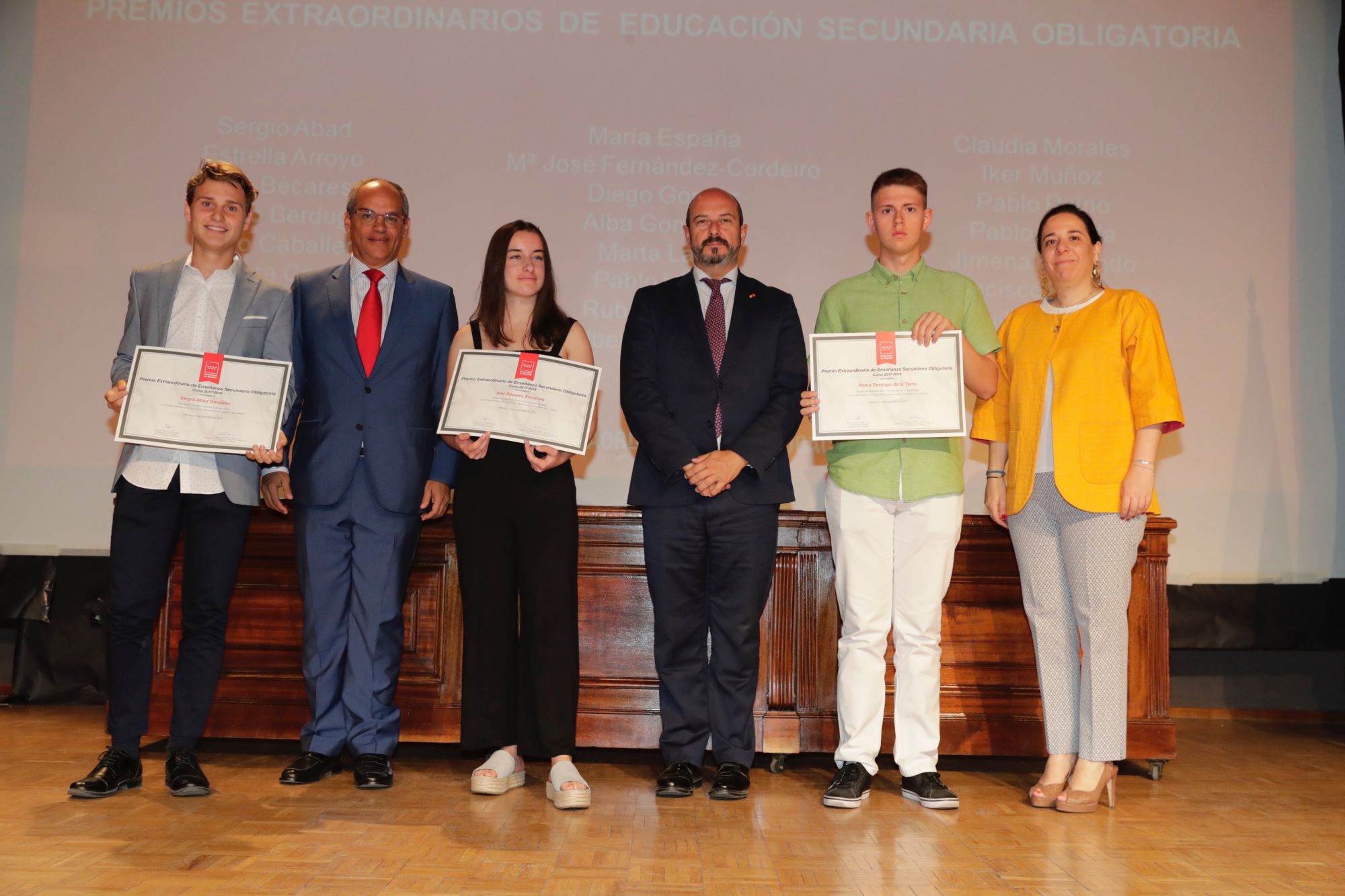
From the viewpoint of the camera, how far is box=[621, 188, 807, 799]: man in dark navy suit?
290 cm

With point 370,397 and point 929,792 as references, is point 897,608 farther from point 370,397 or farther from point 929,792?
point 370,397

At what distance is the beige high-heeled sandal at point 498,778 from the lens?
2.84 m

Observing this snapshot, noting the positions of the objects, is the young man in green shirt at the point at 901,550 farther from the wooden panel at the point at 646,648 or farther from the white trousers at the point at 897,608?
the wooden panel at the point at 646,648

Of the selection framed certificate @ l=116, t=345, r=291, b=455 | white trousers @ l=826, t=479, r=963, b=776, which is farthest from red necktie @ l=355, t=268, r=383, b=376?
white trousers @ l=826, t=479, r=963, b=776

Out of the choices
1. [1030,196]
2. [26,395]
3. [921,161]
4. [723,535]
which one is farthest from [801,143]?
[26,395]

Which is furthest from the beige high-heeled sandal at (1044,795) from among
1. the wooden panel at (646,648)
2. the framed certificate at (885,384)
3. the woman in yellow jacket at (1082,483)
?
the framed certificate at (885,384)

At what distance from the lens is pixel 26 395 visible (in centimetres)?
468

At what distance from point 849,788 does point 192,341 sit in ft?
7.21

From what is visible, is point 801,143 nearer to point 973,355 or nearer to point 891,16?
point 891,16

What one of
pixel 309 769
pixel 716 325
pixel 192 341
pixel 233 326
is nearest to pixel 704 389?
pixel 716 325

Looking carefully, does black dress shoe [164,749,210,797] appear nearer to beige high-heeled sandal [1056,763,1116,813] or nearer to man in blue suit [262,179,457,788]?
man in blue suit [262,179,457,788]

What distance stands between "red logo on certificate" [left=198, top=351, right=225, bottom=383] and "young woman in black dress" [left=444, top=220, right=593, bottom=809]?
2.11 ft

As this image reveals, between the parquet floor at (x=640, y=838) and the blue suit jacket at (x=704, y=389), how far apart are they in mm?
869

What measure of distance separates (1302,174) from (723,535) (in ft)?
12.0
